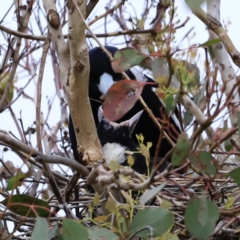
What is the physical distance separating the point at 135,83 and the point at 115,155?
1033 mm

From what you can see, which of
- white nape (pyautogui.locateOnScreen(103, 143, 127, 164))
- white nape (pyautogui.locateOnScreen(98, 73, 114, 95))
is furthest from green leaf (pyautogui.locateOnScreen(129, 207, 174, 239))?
white nape (pyautogui.locateOnScreen(98, 73, 114, 95))

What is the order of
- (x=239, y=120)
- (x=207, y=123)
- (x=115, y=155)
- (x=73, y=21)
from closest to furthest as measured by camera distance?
(x=207, y=123) < (x=239, y=120) < (x=73, y=21) < (x=115, y=155)

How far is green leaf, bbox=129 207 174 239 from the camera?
39.8 inches

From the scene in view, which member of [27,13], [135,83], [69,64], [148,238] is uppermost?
[27,13]

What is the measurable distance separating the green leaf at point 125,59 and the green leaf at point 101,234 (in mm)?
266

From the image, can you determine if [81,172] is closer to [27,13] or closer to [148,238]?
[148,238]

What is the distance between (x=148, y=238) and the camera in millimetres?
1033

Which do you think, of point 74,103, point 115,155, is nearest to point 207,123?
point 74,103

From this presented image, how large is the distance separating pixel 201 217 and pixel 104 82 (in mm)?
1599

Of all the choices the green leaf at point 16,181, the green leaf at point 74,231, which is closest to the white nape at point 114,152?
the green leaf at point 16,181

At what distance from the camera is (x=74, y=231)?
99cm

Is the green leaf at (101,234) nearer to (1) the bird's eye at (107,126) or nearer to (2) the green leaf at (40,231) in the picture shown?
(2) the green leaf at (40,231)

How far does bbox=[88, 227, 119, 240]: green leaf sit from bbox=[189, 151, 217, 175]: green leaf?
6.8 inches

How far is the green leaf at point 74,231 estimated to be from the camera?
0.98 metres
